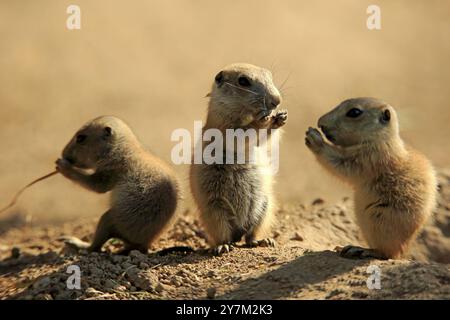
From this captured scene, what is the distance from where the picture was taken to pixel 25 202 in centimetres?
1130

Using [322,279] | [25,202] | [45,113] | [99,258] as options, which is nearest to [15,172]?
[25,202]

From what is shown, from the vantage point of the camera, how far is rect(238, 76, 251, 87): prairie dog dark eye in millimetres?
7684

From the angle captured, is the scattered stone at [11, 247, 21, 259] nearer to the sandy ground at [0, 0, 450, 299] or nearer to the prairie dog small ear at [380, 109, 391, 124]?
the sandy ground at [0, 0, 450, 299]

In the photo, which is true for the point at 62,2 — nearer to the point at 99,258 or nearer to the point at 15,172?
the point at 15,172

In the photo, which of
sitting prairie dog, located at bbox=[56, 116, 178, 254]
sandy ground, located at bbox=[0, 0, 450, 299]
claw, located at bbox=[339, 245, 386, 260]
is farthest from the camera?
sitting prairie dog, located at bbox=[56, 116, 178, 254]

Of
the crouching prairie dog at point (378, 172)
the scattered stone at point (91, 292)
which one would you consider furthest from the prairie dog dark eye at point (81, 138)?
the crouching prairie dog at point (378, 172)

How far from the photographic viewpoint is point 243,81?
771 centimetres

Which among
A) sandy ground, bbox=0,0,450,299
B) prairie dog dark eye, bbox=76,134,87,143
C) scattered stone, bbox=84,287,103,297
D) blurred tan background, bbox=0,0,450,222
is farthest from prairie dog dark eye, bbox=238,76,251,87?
blurred tan background, bbox=0,0,450,222

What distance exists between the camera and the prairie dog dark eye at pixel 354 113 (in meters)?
6.98

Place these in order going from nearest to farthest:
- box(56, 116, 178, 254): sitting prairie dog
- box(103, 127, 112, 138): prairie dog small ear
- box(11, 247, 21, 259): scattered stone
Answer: box(56, 116, 178, 254): sitting prairie dog → box(103, 127, 112, 138): prairie dog small ear → box(11, 247, 21, 259): scattered stone

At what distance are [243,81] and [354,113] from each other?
1.33 m

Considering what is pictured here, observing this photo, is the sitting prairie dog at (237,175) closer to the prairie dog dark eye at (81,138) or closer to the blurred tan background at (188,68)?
the prairie dog dark eye at (81,138)

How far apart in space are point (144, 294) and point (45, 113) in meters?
8.82

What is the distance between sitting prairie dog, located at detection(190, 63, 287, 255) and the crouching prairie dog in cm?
75
